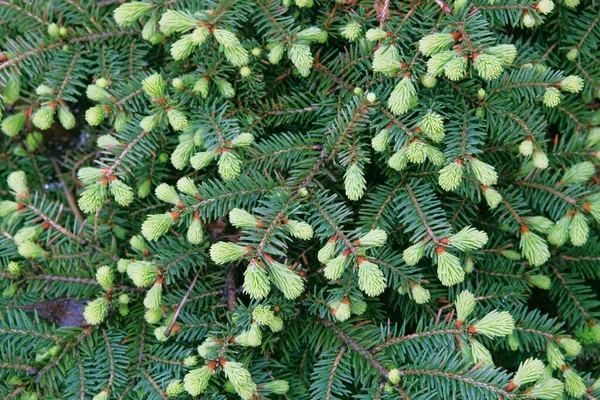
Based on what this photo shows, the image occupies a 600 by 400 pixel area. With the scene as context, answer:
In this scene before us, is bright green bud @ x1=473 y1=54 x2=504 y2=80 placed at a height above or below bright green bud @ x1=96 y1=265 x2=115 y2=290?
above

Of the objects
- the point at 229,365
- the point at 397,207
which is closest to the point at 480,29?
the point at 397,207

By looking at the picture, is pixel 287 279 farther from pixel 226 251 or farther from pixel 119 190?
pixel 119 190

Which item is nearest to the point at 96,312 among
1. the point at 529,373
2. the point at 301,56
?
the point at 301,56

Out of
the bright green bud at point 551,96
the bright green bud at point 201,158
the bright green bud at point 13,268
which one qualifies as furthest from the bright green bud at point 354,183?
the bright green bud at point 13,268

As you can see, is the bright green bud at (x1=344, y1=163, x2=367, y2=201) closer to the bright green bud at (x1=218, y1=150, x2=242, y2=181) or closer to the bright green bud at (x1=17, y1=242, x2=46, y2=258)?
the bright green bud at (x1=218, y1=150, x2=242, y2=181)

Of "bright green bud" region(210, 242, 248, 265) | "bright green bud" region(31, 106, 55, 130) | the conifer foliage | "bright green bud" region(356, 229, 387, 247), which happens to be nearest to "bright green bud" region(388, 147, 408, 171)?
the conifer foliage
